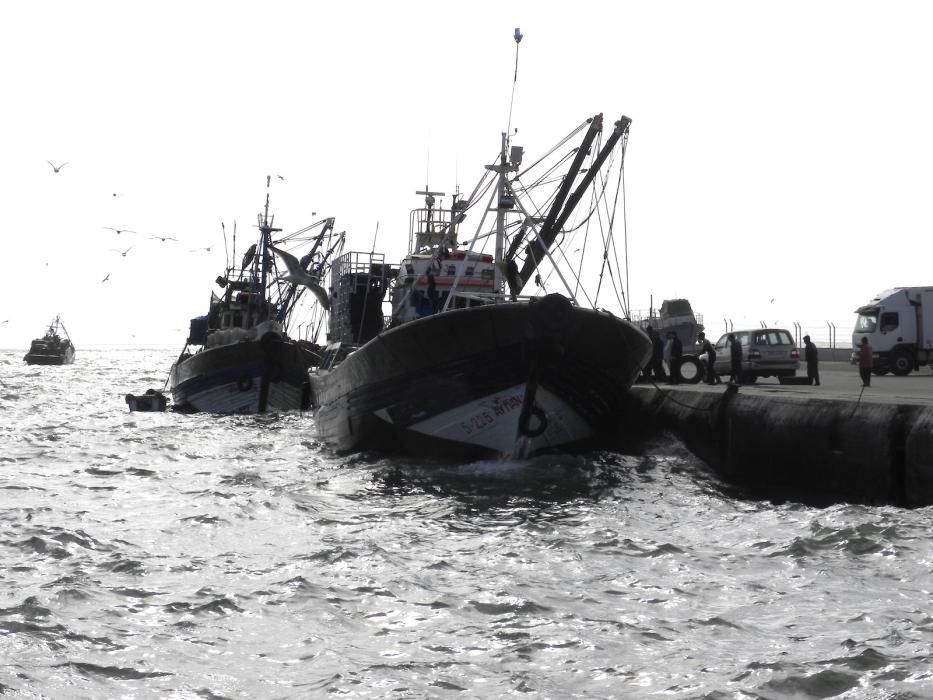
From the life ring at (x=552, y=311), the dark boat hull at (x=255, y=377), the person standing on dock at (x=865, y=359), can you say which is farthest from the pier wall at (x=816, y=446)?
the dark boat hull at (x=255, y=377)

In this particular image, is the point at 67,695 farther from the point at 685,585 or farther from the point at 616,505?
the point at 616,505

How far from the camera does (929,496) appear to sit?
12070 mm

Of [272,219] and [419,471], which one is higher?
[272,219]

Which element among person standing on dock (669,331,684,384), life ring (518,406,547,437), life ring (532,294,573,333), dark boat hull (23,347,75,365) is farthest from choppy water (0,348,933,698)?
dark boat hull (23,347,75,365)

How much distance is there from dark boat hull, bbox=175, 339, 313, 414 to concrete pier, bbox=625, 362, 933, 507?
745 inches

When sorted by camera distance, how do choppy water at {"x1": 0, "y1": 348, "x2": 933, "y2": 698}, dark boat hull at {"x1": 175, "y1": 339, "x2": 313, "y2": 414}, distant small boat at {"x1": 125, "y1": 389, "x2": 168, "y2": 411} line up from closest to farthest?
choppy water at {"x1": 0, "y1": 348, "x2": 933, "y2": 698}, dark boat hull at {"x1": 175, "y1": 339, "x2": 313, "y2": 414}, distant small boat at {"x1": 125, "y1": 389, "x2": 168, "y2": 411}

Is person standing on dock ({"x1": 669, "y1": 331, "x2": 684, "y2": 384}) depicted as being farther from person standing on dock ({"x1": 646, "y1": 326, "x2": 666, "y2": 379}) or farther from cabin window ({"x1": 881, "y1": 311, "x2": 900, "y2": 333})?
cabin window ({"x1": 881, "y1": 311, "x2": 900, "y2": 333})

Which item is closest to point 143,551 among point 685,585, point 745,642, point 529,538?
point 529,538

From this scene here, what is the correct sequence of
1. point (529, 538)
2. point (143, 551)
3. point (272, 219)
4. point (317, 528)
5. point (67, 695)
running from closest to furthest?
1. point (67, 695)
2. point (143, 551)
3. point (529, 538)
4. point (317, 528)
5. point (272, 219)

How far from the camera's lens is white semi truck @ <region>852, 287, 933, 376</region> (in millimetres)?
31438

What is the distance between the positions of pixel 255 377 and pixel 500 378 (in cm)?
1879

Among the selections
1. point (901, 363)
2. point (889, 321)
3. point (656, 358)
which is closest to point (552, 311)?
point (656, 358)

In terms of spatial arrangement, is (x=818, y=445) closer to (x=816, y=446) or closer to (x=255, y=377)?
(x=816, y=446)

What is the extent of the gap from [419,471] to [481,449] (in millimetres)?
1131
